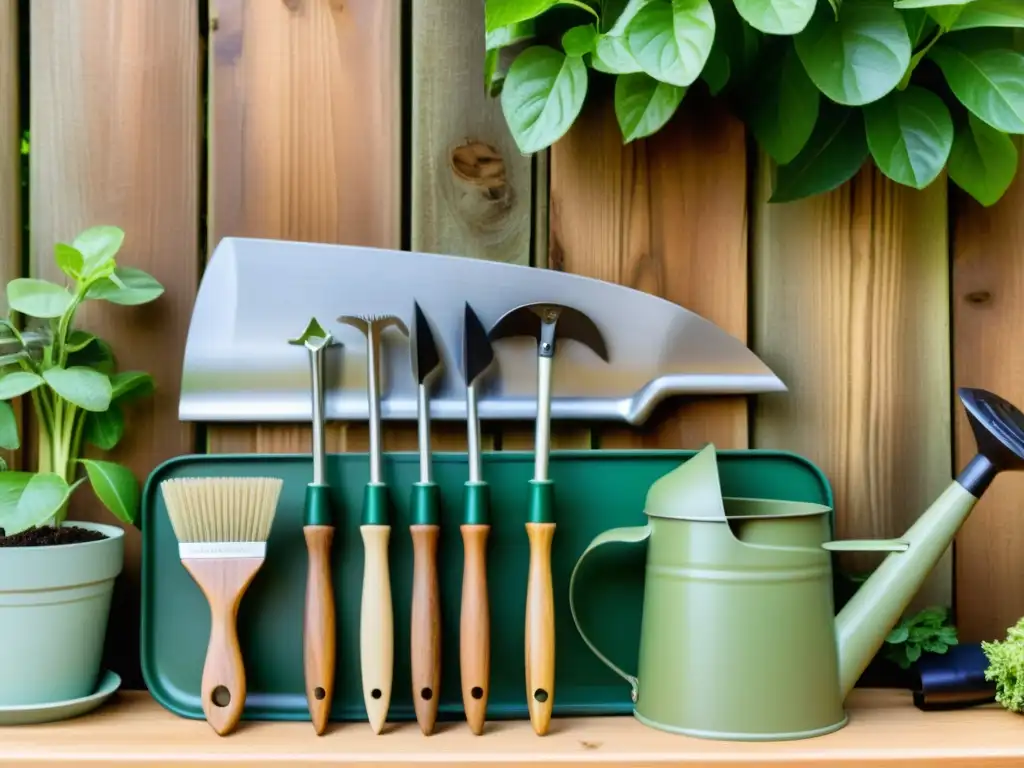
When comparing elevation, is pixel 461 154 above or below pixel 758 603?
above

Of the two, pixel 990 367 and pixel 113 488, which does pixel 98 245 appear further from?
Result: pixel 990 367

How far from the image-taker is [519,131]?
0.72 metres

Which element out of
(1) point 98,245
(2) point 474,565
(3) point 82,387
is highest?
(1) point 98,245

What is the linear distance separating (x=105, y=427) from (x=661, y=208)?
0.47 m

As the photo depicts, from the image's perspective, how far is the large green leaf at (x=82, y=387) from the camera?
70 cm

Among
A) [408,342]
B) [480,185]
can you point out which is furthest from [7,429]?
[480,185]

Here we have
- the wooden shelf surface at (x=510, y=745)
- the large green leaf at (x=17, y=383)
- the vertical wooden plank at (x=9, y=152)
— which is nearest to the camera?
the wooden shelf surface at (x=510, y=745)

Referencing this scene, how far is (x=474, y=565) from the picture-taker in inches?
26.3

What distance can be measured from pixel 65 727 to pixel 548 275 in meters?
0.46

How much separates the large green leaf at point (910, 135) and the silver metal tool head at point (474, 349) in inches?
12.5

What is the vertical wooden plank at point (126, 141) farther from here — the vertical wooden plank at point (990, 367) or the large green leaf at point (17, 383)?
the vertical wooden plank at point (990, 367)

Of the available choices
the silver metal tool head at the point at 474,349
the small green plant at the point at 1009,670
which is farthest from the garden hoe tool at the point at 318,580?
the small green plant at the point at 1009,670

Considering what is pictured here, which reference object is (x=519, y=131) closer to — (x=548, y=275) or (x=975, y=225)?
(x=548, y=275)

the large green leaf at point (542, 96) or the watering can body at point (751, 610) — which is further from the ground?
the large green leaf at point (542, 96)
